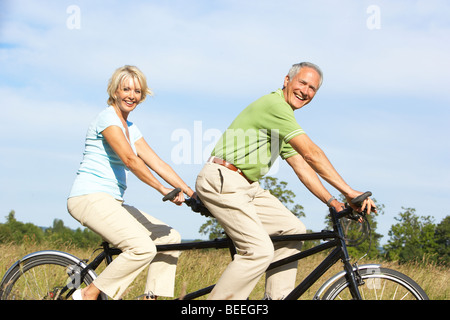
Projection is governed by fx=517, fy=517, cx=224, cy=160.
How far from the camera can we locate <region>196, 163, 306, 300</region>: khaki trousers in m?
3.60

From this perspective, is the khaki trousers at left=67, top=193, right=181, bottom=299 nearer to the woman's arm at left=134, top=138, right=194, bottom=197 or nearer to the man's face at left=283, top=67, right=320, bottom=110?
the woman's arm at left=134, top=138, right=194, bottom=197

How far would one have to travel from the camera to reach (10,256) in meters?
7.04

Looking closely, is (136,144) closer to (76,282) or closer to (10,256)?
(76,282)

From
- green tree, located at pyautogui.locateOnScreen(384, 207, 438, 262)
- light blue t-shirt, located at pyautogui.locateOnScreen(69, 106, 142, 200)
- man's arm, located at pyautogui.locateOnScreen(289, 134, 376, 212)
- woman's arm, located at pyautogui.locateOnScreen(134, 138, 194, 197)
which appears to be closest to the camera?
man's arm, located at pyautogui.locateOnScreen(289, 134, 376, 212)

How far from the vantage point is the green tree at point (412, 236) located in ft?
147

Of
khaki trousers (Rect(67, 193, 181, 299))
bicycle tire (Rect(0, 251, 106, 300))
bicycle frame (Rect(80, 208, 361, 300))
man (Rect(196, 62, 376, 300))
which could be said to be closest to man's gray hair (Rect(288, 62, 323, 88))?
man (Rect(196, 62, 376, 300))

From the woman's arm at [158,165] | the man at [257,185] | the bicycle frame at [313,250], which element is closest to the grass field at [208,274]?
the bicycle frame at [313,250]

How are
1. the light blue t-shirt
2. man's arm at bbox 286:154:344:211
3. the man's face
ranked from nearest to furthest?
the light blue t-shirt < the man's face < man's arm at bbox 286:154:344:211

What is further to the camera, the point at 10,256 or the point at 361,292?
the point at 10,256

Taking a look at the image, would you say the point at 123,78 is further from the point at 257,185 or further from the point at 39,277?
the point at 39,277

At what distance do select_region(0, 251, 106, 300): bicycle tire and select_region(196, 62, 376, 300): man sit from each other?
49.8 inches
